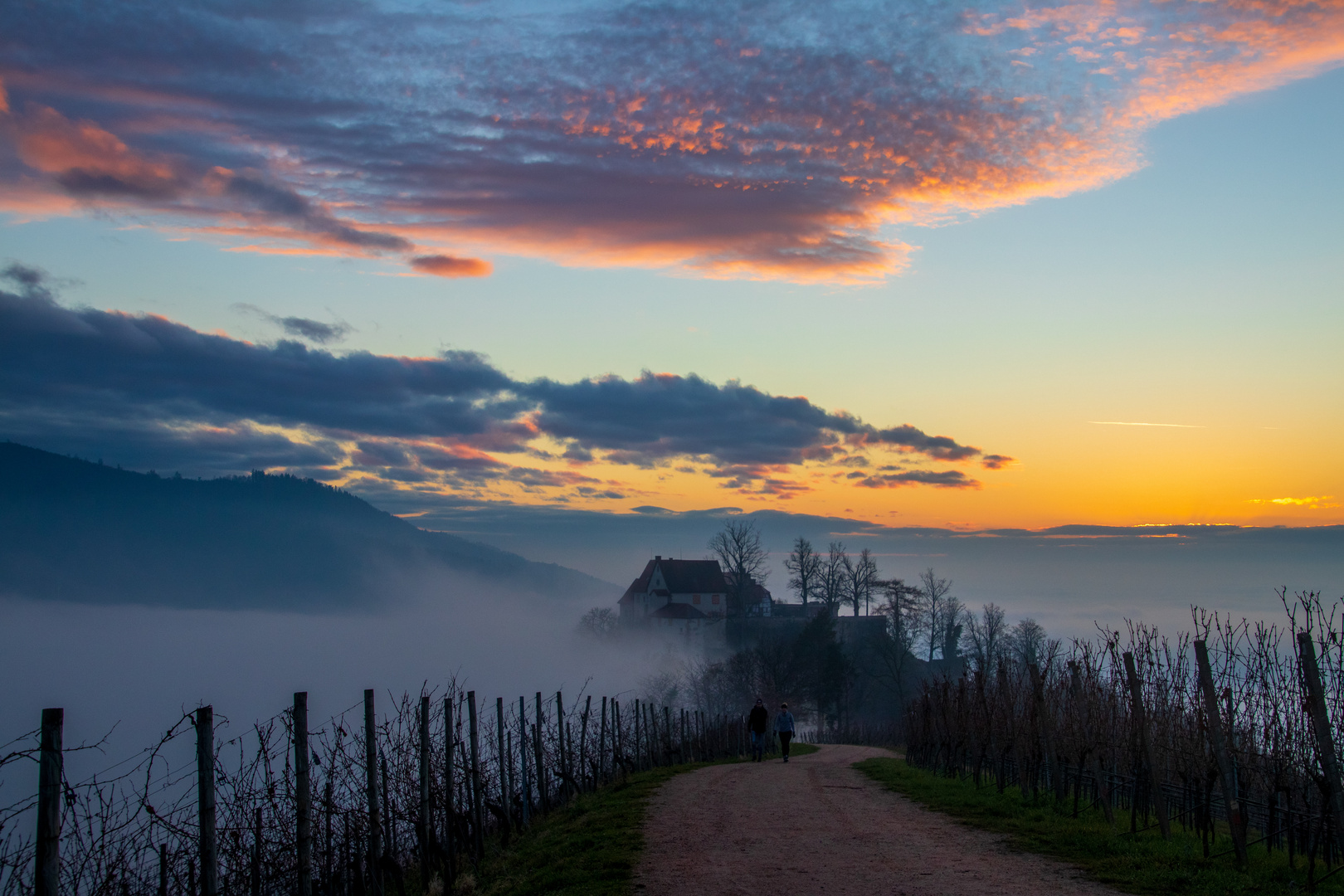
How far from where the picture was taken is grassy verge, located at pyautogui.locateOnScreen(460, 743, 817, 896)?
1105 cm

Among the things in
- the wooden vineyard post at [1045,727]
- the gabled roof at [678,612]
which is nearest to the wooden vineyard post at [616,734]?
the wooden vineyard post at [1045,727]

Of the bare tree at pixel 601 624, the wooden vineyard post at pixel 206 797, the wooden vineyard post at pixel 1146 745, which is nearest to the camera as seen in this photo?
the wooden vineyard post at pixel 206 797

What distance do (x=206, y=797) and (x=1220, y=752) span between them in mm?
11531

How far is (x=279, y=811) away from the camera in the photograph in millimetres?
10203

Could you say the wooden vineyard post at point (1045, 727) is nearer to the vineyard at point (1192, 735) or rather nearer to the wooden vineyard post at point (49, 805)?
the vineyard at point (1192, 735)

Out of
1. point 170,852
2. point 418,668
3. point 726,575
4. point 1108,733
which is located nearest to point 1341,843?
point 1108,733

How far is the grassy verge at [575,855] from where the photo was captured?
11.0 m

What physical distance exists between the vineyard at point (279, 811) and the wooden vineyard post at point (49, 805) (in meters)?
0.01

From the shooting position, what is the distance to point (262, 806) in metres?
10.1

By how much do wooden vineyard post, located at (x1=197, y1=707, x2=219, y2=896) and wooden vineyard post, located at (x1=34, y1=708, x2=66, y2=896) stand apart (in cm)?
150

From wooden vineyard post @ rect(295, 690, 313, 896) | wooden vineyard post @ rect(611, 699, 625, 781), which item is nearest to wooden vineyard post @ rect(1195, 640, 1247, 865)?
wooden vineyard post @ rect(295, 690, 313, 896)

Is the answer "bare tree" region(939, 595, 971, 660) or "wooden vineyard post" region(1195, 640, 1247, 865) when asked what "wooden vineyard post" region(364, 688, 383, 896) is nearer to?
"wooden vineyard post" region(1195, 640, 1247, 865)

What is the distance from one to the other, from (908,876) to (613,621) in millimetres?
106717

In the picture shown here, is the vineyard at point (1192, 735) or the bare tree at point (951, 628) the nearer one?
the vineyard at point (1192, 735)
